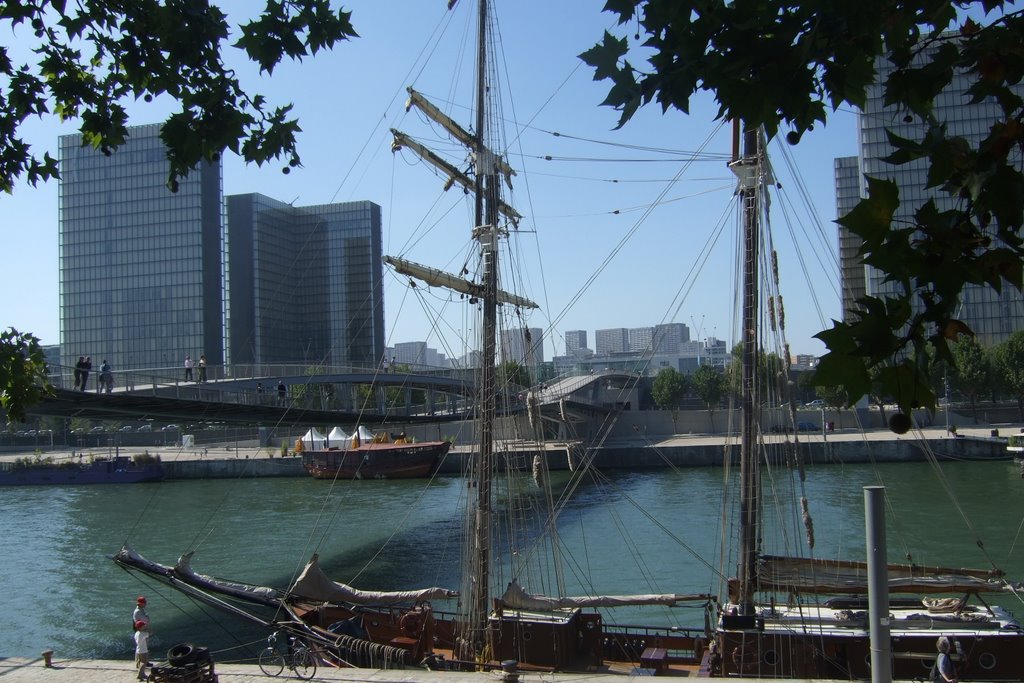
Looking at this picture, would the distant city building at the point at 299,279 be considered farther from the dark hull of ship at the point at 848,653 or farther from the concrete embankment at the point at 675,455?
the dark hull of ship at the point at 848,653

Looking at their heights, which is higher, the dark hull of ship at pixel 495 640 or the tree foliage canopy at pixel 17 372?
the tree foliage canopy at pixel 17 372

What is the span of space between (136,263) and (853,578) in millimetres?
92578

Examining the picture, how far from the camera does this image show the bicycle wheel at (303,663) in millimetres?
9797

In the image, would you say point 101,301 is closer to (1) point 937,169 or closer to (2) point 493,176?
(2) point 493,176

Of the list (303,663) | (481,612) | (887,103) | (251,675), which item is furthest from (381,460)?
Result: (887,103)

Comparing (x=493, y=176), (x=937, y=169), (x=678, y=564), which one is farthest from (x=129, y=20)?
(x=678, y=564)

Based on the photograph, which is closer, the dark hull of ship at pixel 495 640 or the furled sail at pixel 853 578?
the dark hull of ship at pixel 495 640

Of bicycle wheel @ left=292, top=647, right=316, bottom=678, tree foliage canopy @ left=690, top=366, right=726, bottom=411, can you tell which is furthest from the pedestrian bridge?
tree foliage canopy @ left=690, top=366, right=726, bottom=411

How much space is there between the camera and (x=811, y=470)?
41594 mm

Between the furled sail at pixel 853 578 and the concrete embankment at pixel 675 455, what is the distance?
25.1 meters

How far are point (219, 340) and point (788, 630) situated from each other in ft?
299

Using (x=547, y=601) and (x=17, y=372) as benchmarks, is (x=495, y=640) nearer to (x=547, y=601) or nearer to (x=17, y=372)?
(x=547, y=601)

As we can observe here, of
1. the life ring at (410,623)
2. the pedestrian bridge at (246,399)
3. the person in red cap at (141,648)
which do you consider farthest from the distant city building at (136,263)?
the person in red cap at (141,648)

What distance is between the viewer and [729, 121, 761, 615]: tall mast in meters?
12.3
